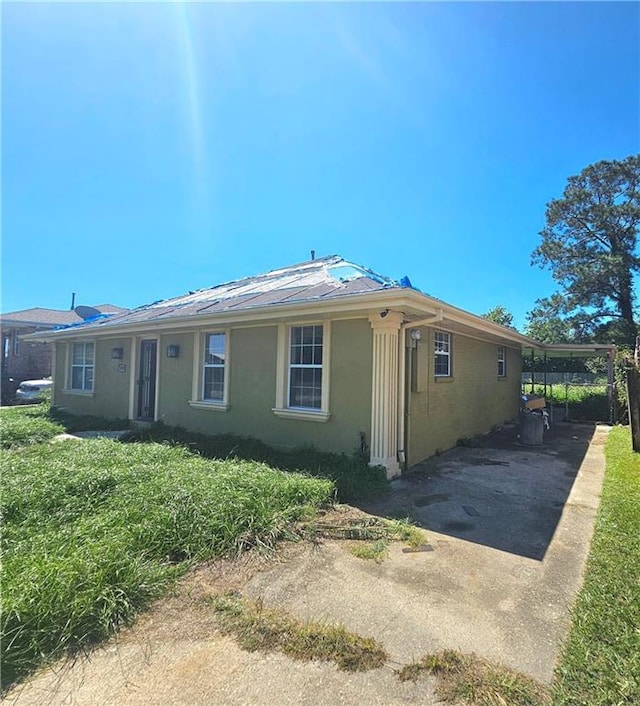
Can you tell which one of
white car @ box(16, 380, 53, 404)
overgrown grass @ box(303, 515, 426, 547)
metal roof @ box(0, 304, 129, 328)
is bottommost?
overgrown grass @ box(303, 515, 426, 547)

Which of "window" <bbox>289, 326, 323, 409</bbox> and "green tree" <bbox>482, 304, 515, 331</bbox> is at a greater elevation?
"green tree" <bbox>482, 304, 515, 331</bbox>

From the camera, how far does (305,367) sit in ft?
23.0

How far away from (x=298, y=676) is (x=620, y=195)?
28.3 meters

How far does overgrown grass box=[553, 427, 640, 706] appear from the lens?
6.39 feet

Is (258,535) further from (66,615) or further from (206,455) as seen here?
(206,455)

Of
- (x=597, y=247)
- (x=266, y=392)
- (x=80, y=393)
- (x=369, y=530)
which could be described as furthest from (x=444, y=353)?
(x=597, y=247)

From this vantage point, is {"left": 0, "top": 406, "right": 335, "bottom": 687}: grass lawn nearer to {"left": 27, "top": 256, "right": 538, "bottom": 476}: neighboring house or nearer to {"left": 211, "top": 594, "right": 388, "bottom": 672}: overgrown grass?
{"left": 211, "top": 594, "right": 388, "bottom": 672}: overgrown grass

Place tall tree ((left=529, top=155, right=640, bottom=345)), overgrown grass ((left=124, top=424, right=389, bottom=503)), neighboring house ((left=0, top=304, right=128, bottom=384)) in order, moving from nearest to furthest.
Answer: overgrown grass ((left=124, top=424, right=389, bottom=503)), neighboring house ((left=0, top=304, right=128, bottom=384)), tall tree ((left=529, top=155, right=640, bottom=345))

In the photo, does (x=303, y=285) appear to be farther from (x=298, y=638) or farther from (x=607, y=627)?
(x=607, y=627)

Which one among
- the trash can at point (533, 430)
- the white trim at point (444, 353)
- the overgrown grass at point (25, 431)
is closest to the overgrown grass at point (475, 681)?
the white trim at point (444, 353)

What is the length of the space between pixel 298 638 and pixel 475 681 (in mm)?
1013

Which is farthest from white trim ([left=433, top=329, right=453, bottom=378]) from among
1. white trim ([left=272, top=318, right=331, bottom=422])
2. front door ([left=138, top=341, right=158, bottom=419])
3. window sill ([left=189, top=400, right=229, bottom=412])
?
front door ([left=138, top=341, right=158, bottom=419])

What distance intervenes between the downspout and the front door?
7.15m

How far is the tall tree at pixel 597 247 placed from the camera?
21.4 metres
